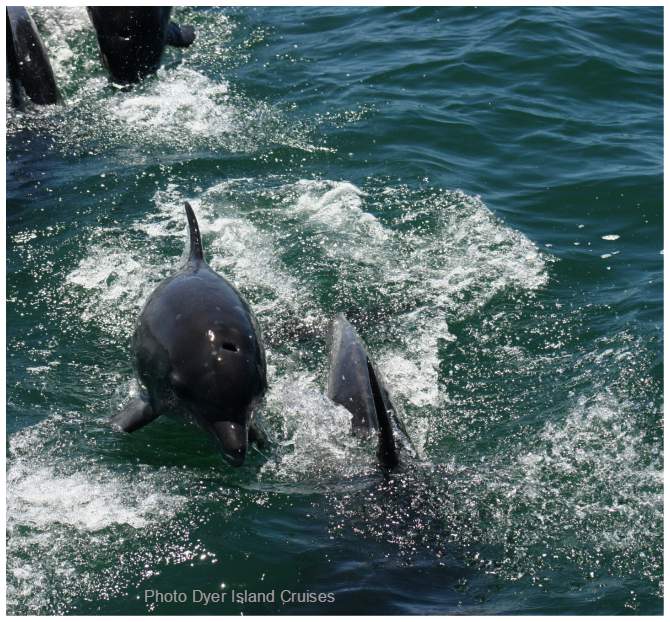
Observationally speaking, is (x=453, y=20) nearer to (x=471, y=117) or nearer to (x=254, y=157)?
(x=471, y=117)

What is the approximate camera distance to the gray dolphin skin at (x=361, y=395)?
28.6 ft

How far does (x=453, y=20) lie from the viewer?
21.5 m

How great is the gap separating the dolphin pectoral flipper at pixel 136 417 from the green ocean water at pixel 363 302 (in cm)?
35

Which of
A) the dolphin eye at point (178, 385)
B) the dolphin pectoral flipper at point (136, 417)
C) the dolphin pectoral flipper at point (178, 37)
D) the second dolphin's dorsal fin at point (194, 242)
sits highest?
the dolphin pectoral flipper at point (178, 37)

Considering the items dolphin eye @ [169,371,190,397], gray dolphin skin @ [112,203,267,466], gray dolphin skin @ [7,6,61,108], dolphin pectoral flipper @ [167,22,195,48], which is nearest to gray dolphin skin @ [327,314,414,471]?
gray dolphin skin @ [112,203,267,466]

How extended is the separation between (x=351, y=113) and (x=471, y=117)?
84.7 inches

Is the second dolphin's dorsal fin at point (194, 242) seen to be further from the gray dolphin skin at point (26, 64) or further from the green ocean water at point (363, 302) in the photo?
the gray dolphin skin at point (26, 64)

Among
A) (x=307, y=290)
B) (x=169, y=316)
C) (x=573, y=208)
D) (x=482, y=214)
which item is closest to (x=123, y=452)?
(x=169, y=316)

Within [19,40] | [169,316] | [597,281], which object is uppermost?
[19,40]

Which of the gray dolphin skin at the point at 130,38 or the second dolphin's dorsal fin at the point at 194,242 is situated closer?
the second dolphin's dorsal fin at the point at 194,242

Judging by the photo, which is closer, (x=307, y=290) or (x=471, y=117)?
(x=307, y=290)

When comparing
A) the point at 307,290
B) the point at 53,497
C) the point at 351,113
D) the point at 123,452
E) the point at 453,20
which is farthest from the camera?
the point at 453,20

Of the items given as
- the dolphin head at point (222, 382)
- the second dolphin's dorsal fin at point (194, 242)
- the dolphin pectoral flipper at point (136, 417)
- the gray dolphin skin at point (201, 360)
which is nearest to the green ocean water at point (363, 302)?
the dolphin pectoral flipper at point (136, 417)

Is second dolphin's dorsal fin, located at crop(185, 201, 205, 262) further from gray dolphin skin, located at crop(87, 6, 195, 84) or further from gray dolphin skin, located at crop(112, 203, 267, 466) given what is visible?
gray dolphin skin, located at crop(87, 6, 195, 84)
